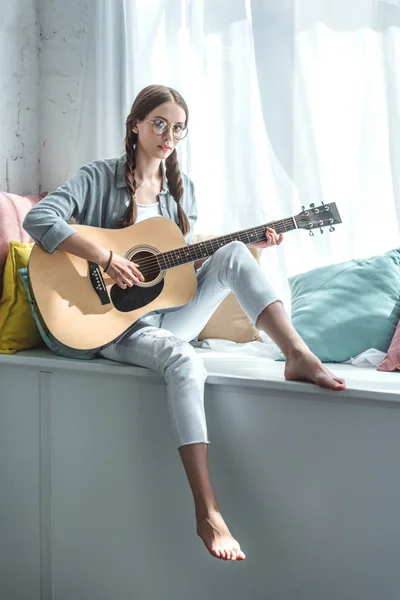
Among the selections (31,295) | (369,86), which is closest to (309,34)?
(369,86)

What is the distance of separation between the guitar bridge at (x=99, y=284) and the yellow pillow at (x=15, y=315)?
0.31 meters

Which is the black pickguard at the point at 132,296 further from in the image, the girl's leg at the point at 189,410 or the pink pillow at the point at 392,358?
the pink pillow at the point at 392,358

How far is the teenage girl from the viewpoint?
1.55 meters

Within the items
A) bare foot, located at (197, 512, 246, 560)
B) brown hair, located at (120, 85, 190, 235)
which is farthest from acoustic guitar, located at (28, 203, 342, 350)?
bare foot, located at (197, 512, 246, 560)

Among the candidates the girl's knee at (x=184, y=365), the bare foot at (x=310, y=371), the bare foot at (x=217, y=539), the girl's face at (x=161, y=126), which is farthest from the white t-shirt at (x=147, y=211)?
the bare foot at (x=217, y=539)

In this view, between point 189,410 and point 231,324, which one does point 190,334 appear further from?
point 189,410

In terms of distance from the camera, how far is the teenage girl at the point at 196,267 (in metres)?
1.55

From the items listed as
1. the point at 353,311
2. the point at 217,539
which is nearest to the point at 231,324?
the point at 353,311

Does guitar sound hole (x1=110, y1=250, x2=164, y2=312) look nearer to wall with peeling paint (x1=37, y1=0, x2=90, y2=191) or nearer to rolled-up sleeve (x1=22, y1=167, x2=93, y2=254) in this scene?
rolled-up sleeve (x1=22, y1=167, x2=93, y2=254)

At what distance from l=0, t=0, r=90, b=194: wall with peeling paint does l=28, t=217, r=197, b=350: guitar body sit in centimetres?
77

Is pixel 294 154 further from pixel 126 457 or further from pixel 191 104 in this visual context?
pixel 126 457

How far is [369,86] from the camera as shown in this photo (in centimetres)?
211

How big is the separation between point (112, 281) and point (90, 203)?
0.87 feet

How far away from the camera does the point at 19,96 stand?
98.8 inches
